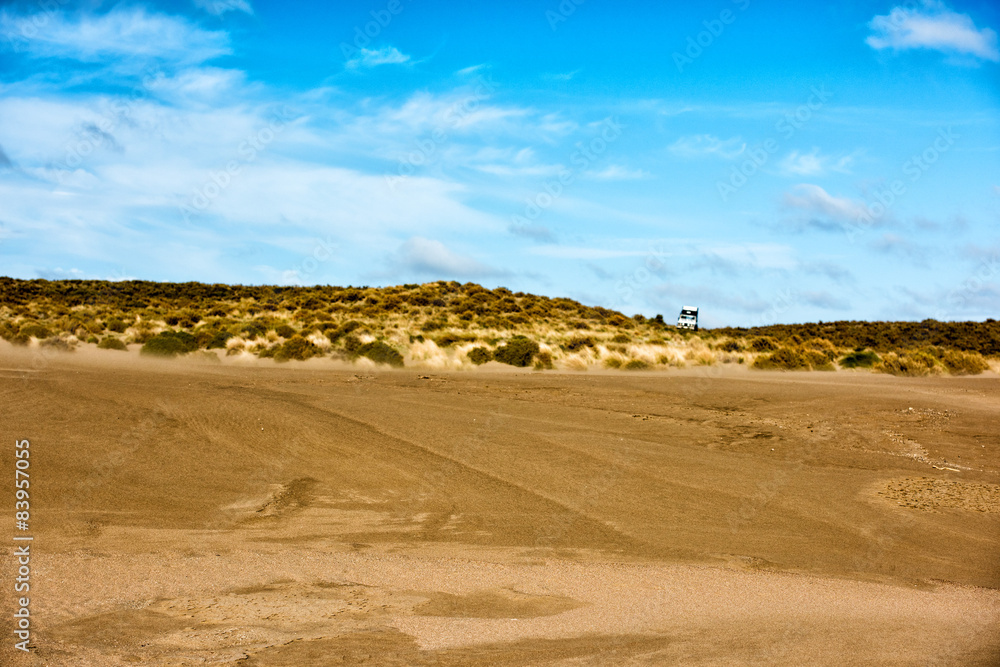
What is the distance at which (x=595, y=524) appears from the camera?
24.3 ft

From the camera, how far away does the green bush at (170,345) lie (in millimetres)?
21547

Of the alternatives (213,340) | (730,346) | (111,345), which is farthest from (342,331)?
(730,346)

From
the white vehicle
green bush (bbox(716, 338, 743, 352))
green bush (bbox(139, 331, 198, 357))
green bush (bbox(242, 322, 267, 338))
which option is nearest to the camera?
green bush (bbox(139, 331, 198, 357))

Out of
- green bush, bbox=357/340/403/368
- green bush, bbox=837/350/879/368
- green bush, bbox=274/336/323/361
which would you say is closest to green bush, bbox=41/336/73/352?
green bush, bbox=274/336/323/361

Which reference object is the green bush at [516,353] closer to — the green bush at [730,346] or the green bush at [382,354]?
the green bush at [382,354]

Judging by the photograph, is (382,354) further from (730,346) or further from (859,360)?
(859,360)

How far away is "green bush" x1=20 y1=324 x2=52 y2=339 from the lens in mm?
23422

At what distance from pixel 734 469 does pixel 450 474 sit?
12.6 feet

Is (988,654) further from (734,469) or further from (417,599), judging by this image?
(734,469)

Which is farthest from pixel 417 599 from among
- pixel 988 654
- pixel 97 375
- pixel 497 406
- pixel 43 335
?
pixel 43 335

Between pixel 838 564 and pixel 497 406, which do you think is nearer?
pixel 838 564

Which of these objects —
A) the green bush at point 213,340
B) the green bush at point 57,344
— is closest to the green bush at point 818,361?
the green bush at point 213,340

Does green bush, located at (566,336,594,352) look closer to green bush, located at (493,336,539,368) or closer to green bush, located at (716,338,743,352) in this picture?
green bush, located at (493,336,539,368)

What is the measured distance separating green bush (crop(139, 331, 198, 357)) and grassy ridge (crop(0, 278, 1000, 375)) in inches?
1.4
